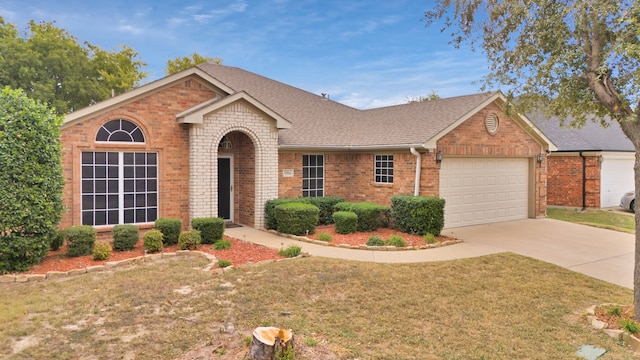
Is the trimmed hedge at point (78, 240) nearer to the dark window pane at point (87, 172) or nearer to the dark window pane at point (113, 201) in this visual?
the dark window pane at point (113, 201)

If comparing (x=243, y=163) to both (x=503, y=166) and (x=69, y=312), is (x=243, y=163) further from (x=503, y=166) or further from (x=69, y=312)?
(x=503, y=166)

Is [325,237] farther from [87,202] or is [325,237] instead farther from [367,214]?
[87,202]

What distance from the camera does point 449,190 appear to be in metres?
13.7

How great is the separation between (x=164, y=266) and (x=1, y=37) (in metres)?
29.2

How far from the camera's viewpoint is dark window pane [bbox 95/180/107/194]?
10875 millimetres

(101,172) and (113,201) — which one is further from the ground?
(101,172)

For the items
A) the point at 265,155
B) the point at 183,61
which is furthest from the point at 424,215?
the point at 183,61

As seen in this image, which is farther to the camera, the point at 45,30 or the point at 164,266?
the point at 45,30

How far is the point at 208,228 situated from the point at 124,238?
205 cm

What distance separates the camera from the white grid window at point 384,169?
1425 centimetres

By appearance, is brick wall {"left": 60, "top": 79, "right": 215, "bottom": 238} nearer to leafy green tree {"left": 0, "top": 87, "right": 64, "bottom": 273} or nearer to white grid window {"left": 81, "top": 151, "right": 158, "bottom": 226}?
white grid window {"left": 81, "top": 151, "right": 158, "bottom": 226}

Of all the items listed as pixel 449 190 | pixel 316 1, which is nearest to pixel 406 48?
pixel 316 1

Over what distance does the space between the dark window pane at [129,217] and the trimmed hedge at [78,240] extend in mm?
1981

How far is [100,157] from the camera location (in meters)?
10.9
